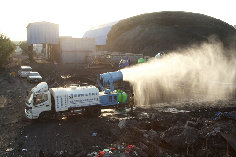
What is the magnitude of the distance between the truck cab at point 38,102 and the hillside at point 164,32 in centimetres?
5670

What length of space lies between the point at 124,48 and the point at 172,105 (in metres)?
63.9

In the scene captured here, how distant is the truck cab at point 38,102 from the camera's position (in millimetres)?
14716

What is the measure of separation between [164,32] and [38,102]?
234ft

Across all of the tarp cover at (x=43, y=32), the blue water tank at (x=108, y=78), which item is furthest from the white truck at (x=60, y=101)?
the tarp cover at (x=43, y=32)

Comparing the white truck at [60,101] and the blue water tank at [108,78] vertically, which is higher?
the blue water tank at [108,78]

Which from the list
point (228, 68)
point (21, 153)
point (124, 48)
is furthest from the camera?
point (124, 48)

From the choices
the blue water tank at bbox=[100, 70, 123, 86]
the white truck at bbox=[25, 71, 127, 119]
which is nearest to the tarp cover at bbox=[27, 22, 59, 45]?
the blue water tank at bbox=[100, 70, 123, 86]

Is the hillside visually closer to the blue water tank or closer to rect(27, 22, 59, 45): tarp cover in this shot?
rect(27, 22, 59, 45): tarp cover

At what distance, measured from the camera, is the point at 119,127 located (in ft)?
46.2

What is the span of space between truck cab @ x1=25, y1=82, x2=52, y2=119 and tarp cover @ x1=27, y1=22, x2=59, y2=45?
3614cm

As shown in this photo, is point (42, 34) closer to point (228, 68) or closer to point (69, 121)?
point (69, 121)

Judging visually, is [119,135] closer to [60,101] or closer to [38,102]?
[60,101]

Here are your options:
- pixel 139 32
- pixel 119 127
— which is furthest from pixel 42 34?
pixel 139 32

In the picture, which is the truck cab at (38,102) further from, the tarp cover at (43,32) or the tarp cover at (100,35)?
the tarp cover at (100,35)
